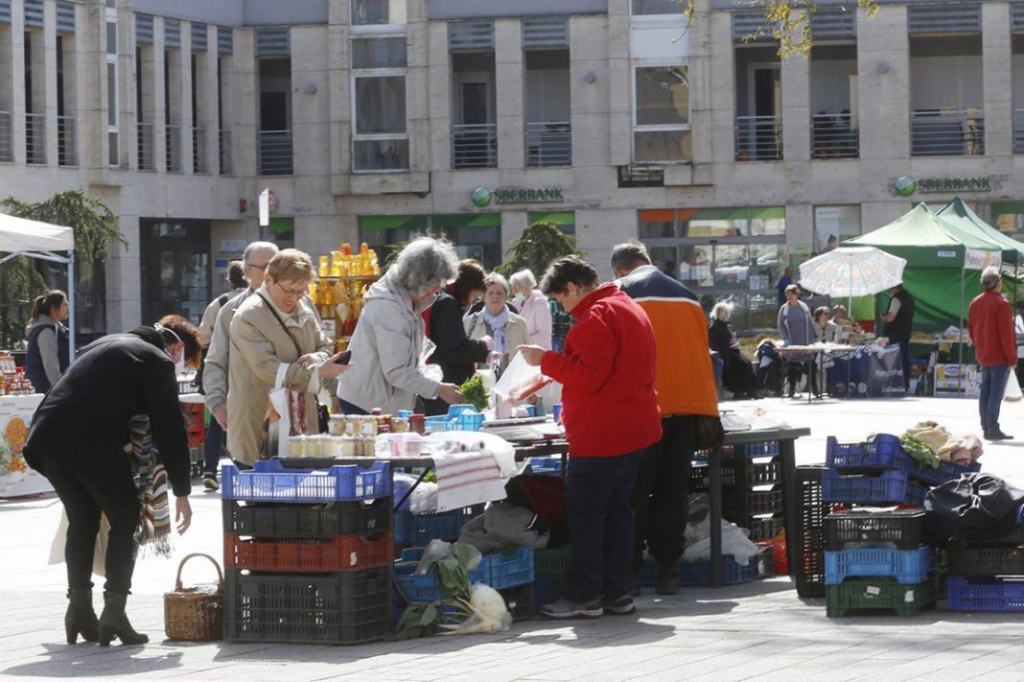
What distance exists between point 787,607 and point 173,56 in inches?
1396

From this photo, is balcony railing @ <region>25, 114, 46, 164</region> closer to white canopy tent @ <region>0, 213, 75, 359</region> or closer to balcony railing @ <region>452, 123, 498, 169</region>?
balcony railing @ <region>452, 123, 498, 169</region>

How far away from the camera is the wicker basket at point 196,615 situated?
905 cm

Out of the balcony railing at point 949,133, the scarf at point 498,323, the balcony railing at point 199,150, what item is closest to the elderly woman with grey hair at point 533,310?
the scarf at point 498,323

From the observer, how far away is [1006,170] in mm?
43438

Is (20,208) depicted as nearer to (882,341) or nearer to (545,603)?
(882,341)

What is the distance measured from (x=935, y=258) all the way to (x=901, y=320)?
1114 millimetres

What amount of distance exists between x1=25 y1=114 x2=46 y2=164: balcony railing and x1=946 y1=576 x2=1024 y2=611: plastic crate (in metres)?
33.0

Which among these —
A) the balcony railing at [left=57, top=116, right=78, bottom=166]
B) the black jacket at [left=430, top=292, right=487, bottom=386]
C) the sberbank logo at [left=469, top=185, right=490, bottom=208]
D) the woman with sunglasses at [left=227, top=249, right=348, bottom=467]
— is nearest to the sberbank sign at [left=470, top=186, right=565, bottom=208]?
the sberbank logo at [left=469, top=185, right=490, bottom=208]

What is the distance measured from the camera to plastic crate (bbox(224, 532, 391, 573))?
8.74 meters

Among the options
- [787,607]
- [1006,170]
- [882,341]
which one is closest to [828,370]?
[882,341]

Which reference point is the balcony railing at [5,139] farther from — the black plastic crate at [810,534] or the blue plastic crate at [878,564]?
the blue plastic crate at [878,564]

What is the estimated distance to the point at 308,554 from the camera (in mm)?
8789

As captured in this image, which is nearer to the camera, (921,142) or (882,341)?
(882,341)

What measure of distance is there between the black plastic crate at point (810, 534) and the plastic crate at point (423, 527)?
1.87 metres
